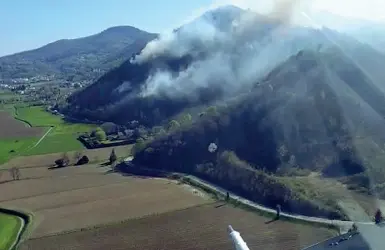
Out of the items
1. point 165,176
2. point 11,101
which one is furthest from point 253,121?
point 11,101

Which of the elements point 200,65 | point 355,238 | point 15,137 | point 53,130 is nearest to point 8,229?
point 355,238

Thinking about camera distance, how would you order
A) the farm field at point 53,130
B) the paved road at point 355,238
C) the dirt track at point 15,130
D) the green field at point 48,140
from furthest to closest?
the dirt track at point 15,130 < the farm field at point 53,130 < the green field at point 48,140 < the paved road at point 355,238

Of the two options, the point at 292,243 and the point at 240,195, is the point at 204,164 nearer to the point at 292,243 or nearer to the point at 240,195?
the point at 240,195

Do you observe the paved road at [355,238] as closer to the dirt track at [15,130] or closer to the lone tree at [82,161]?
the lone tree at [82,161]

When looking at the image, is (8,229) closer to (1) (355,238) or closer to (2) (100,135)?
(1) (355,238)

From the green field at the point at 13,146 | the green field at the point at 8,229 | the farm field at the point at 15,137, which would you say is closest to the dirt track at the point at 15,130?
the farm field at the point at 15,137

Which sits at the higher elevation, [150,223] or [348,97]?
[348,97]
